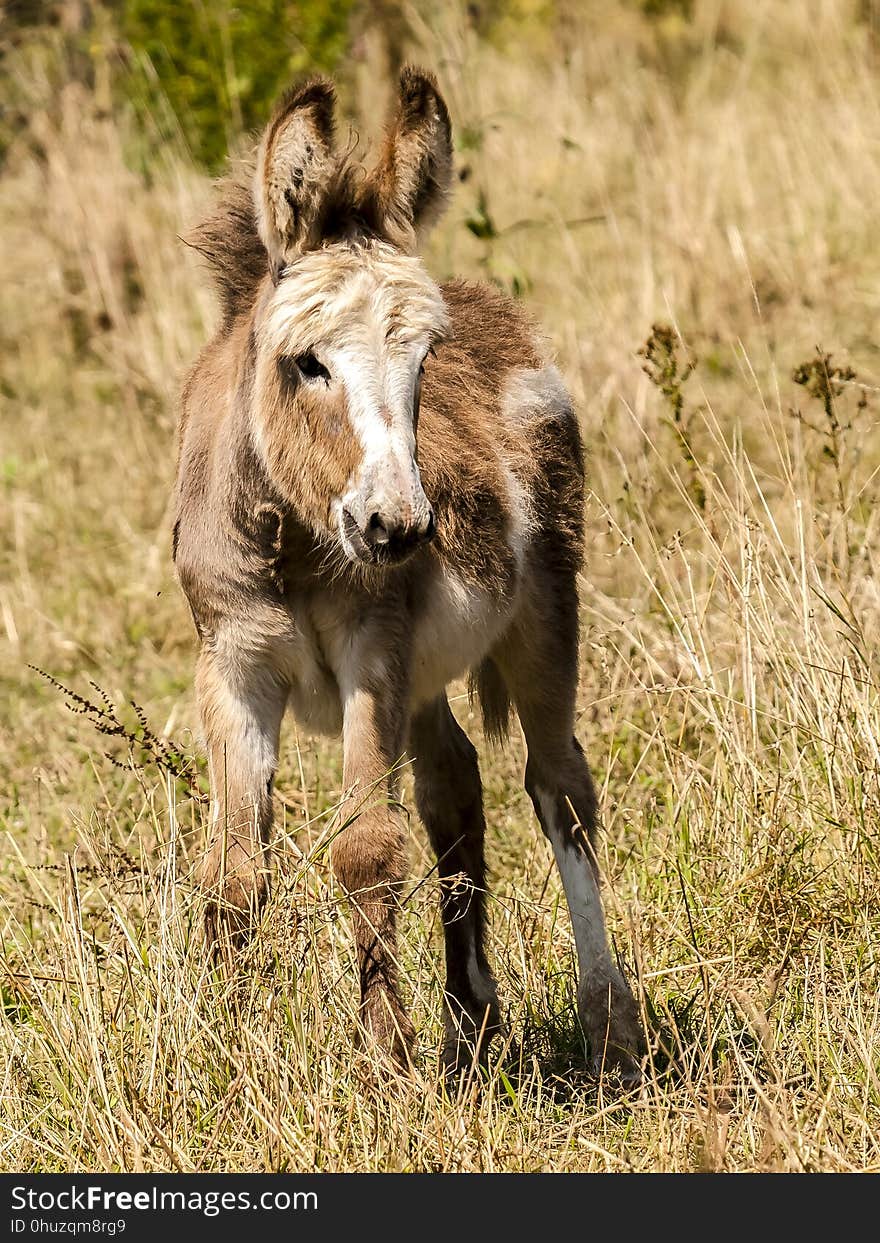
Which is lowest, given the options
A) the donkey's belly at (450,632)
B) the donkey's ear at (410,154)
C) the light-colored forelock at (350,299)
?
the donkey's belly at (450,632)

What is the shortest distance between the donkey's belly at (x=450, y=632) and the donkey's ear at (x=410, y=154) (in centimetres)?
93

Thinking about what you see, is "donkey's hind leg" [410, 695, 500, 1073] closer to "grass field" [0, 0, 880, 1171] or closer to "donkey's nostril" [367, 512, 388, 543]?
"grass field" [0, 0, 880, 1171]

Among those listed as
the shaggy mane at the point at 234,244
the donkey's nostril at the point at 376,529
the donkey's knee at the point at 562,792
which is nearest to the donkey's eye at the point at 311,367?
the donkey's nostril at the point at 376,529

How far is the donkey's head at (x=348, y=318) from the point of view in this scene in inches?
135

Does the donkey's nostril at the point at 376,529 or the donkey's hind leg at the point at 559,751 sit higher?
the donkey's nostril at the point at 376,529

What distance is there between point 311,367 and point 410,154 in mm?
652

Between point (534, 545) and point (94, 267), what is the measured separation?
581 cm

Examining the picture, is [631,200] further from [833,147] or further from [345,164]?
[345,164]

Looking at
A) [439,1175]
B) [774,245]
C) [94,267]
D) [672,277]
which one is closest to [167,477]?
[94,267]

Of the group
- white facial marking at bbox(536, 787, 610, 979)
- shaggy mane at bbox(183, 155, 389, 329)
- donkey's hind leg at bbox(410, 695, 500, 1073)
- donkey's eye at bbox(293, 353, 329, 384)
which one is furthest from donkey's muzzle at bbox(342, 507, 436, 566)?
white facial marking at bbox(536, 787, 610, 979)

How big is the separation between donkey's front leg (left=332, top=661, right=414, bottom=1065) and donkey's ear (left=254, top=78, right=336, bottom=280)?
110 cm

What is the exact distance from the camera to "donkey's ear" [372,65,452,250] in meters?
3.82

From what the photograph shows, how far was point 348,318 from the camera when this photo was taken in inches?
139

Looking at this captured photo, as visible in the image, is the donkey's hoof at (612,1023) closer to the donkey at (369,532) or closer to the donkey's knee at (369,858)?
the donkey at (369,532)
